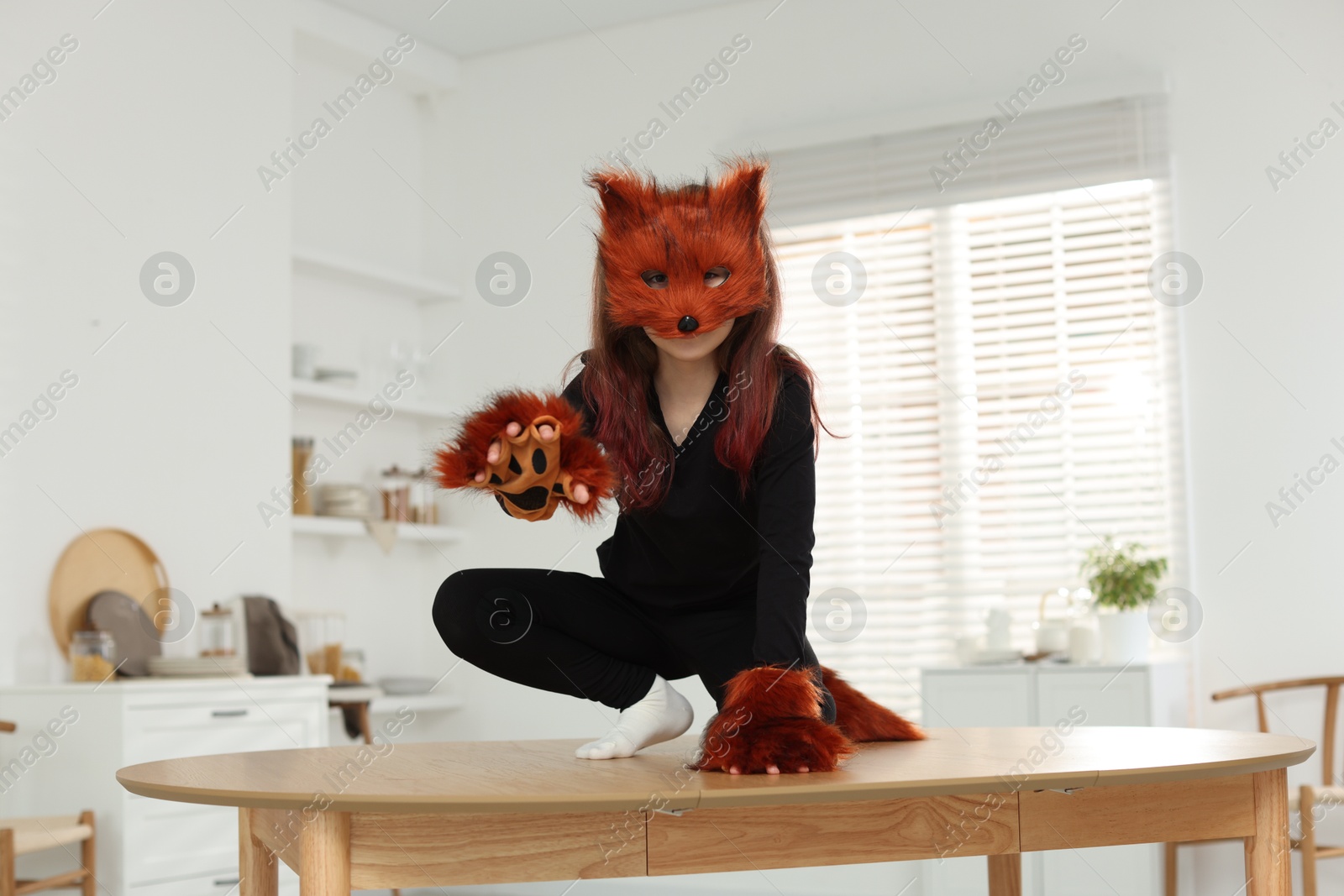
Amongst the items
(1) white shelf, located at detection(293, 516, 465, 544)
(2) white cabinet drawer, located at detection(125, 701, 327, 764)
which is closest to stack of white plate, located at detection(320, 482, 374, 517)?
(1) white shelf, located at detection(293, 516, 465, 544)

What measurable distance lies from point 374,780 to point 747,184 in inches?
31.7

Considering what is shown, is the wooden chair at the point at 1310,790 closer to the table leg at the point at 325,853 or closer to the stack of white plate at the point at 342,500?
the table leg at the point at 325,853

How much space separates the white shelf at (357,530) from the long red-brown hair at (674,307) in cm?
313

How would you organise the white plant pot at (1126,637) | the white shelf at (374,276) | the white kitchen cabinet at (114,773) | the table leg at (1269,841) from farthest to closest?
the white shelf at (374,276) < the white plant pot at (1126,637) < the white kitchen cabinet at (114,773) < the table leg at (1269,841)

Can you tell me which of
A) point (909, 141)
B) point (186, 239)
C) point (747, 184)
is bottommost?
point (747, 184)

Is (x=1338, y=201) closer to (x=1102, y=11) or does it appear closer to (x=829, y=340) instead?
(x=1102, y=11)

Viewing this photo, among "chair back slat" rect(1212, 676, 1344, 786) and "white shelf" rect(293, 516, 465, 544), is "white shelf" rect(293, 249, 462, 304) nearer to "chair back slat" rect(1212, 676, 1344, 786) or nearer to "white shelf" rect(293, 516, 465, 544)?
"white shelf" rect(293, 516, 465, 544)

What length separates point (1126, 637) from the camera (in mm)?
3857

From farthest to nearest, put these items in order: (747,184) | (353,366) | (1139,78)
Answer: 1. (353,366)
2. (1139,78)
3. (747,184)

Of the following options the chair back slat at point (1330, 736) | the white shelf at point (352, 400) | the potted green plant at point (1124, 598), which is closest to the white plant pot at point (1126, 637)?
the potted green plant at point (1124, 598)

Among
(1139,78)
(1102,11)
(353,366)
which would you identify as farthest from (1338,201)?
(353,366)

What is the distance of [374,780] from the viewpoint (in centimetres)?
133

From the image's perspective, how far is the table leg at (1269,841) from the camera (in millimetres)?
1457

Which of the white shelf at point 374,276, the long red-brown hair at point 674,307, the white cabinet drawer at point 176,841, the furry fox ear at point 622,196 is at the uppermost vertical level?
the white shelf at point 374,276
